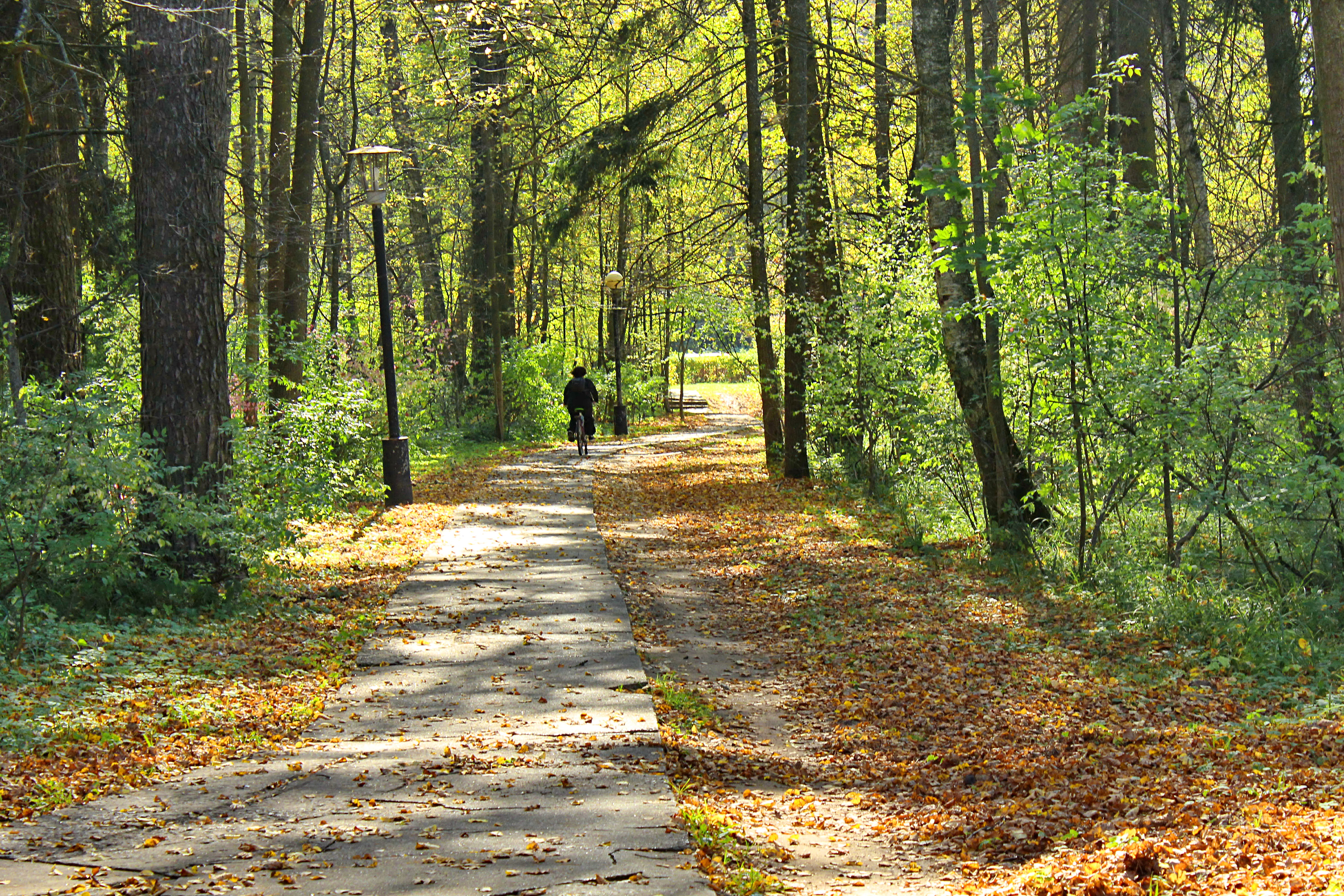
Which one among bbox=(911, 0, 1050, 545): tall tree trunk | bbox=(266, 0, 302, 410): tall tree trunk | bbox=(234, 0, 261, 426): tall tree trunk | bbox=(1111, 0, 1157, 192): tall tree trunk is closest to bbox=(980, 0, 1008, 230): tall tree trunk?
bbox=(911, 0, 1050, 545): tall tree trunk

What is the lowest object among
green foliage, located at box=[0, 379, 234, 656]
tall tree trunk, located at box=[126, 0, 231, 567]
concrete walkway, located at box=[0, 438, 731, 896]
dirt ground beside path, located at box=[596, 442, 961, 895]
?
dirt ground beside path, located at box=[596, 442, 961, 895]

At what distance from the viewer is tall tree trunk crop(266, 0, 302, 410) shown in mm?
14359

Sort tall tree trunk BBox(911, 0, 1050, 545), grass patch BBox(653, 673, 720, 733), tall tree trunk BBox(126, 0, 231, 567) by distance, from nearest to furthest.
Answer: grass patch BBox(653, 673, 720, 733)
tall tree trunk BBox(126, 0, 231, 567)
tall tree trunk BBox(911, 0, 1050, 545)

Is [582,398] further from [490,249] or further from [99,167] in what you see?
[99,167]

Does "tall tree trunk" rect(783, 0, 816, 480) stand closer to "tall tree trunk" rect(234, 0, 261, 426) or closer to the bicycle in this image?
"tall tree trunk" rect(234, 0, 261, 426)

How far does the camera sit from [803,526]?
45.9 feet

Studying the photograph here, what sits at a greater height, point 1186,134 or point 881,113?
point 881,113

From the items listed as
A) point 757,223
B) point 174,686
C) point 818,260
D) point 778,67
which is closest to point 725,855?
point 174,686

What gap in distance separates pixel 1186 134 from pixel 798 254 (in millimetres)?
6741

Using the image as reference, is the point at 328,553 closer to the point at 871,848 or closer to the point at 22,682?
the point at 22,682

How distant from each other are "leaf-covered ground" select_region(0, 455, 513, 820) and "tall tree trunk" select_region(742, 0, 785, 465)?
936cm

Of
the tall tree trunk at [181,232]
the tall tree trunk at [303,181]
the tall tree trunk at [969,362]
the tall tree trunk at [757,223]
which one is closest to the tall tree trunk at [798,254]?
the tall tree trunk at [757,223]

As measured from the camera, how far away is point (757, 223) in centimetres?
1812

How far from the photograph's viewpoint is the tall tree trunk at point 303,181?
609 inches
